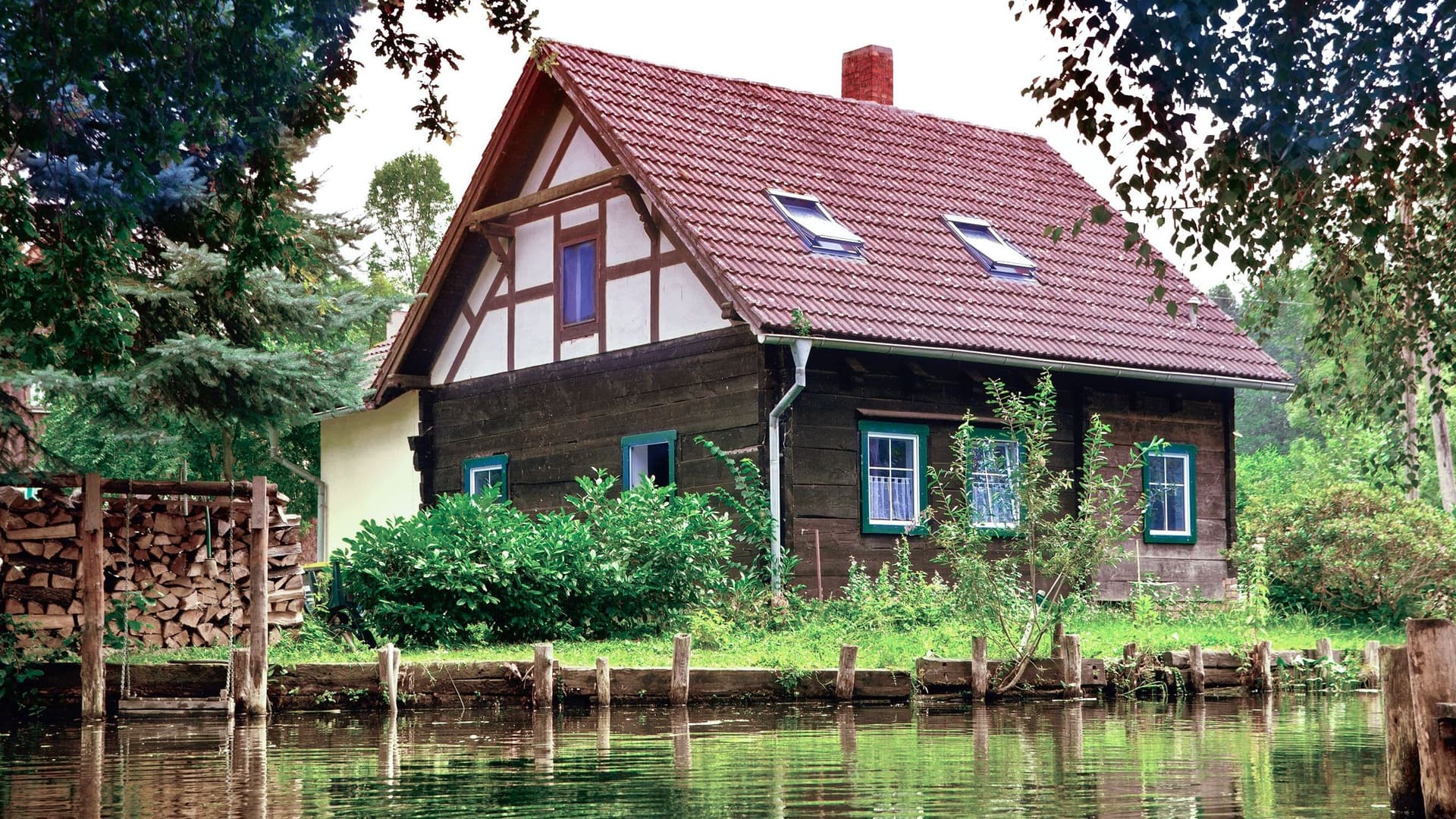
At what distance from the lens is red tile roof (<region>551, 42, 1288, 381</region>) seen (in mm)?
23219

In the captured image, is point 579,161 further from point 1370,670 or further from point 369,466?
point 1370,670

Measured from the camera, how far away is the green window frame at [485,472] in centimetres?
2709

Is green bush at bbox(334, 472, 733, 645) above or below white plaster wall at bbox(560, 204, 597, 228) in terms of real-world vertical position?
below

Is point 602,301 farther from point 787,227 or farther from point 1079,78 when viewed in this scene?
point 1079,78

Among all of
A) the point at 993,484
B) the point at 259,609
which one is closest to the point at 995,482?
the point at 993,484

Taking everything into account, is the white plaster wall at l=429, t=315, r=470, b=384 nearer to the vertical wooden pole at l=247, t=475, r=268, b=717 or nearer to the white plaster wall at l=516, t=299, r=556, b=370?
the white plaster wall at l=516, t=299, r=556, b=370

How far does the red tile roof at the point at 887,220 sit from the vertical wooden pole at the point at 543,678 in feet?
20.5

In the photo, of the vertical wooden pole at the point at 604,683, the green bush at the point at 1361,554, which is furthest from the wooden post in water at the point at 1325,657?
the vertical wooden pole at the point at 604,683

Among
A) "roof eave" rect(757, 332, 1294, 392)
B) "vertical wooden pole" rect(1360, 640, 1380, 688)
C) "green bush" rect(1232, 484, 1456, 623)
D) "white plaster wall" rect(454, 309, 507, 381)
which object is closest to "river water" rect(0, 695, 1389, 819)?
"vertical wooden pole" rect(1360, 640, 1380, 688)

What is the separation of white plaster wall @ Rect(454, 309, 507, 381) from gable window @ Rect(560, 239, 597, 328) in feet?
5.17

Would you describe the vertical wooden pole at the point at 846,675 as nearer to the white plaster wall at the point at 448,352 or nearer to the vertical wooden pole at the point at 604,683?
the vertical wooden pole at the point at 604,683

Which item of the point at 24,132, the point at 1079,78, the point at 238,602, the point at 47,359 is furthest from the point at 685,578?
the point at 1079,78

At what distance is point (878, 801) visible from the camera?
947 cm

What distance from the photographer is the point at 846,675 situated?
56.7 feet
